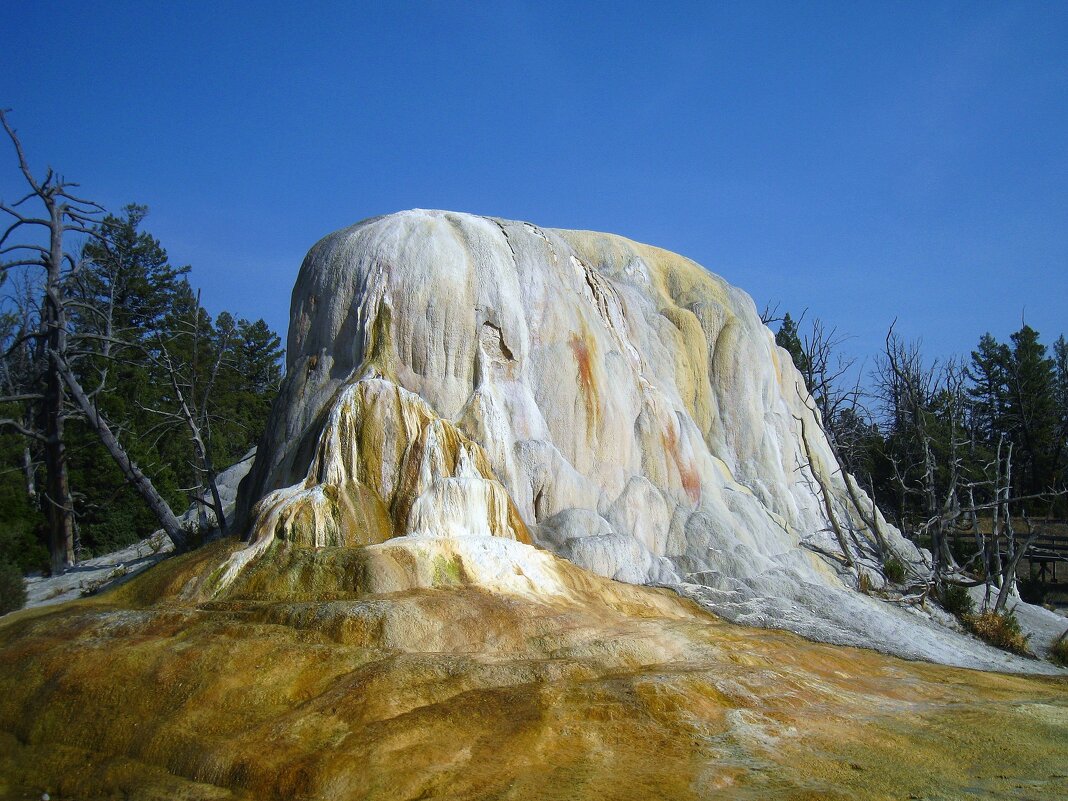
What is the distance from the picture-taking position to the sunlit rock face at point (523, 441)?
443 inches

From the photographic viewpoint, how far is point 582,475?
13727 millimetres

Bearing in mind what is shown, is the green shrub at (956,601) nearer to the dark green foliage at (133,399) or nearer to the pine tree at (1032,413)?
the dark green foliage at (133,399)

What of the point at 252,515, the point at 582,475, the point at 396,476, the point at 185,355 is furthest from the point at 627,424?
the point at 185,355

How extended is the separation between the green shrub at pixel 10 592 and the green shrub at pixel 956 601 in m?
14.8

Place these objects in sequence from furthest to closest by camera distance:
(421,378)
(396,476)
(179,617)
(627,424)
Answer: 1. (627,424)
2. (421,378)
3. (396,476)
4. (179,617)

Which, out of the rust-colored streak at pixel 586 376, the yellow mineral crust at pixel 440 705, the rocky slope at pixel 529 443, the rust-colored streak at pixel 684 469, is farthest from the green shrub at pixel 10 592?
the rust-colored streak at pixel 684 469

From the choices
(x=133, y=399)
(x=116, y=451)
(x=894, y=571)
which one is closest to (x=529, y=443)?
(x=116, y=451)

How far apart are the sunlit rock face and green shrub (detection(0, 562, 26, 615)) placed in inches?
136

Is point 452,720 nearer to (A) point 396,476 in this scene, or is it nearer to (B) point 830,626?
(A) point 396,476

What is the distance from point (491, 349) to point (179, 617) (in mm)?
6578

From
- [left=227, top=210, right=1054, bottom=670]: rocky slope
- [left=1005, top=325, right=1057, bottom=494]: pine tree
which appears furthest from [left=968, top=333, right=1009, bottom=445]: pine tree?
[left=227, top=210, right=1054, bottom=670]: rocky slope

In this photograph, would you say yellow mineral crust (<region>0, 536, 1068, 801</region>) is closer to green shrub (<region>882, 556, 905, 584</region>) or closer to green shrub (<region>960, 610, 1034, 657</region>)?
green shrub (<region>960, 610, 1034, 657</region>)

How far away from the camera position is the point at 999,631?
1362 cm

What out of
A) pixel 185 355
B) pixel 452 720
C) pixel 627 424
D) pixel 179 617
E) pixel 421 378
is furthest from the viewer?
pixel 185 355
